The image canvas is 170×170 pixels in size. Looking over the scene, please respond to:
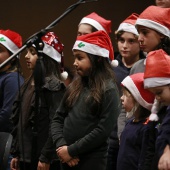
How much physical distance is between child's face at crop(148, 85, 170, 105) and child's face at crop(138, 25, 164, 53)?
49 cm

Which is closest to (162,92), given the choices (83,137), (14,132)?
(83,137)

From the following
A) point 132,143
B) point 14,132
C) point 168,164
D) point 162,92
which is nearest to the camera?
point 168,164

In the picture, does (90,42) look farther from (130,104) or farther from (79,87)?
(130,104)

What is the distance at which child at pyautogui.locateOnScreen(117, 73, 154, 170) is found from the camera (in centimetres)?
246

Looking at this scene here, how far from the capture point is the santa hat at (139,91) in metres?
2.55

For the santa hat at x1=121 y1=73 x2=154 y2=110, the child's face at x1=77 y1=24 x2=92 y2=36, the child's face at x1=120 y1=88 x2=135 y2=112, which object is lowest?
the child's face at x1=120 y1=88 x2=135 y2=112

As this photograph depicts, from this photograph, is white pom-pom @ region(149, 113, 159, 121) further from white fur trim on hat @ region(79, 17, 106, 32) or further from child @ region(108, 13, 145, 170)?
white fur trim on hat @ region(79, 17, 106, 32)

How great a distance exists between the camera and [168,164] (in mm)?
2160

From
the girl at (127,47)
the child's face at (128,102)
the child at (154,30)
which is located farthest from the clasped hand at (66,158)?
the girl at (127,47)

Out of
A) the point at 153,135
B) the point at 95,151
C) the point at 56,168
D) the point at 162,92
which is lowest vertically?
the point at 56,168

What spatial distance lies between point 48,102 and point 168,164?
1129 millimetres

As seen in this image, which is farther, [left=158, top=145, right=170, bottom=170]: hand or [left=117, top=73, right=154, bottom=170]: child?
[left=117, top=73, right=154, bottom=170]: child

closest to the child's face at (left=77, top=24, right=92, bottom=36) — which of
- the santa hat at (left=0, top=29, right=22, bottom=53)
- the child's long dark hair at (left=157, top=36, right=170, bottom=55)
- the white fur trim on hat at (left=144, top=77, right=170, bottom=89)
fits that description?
the santa hat at (left=0, top=29, right=22, bottom=53)

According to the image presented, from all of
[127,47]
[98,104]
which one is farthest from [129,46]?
[98,104]
